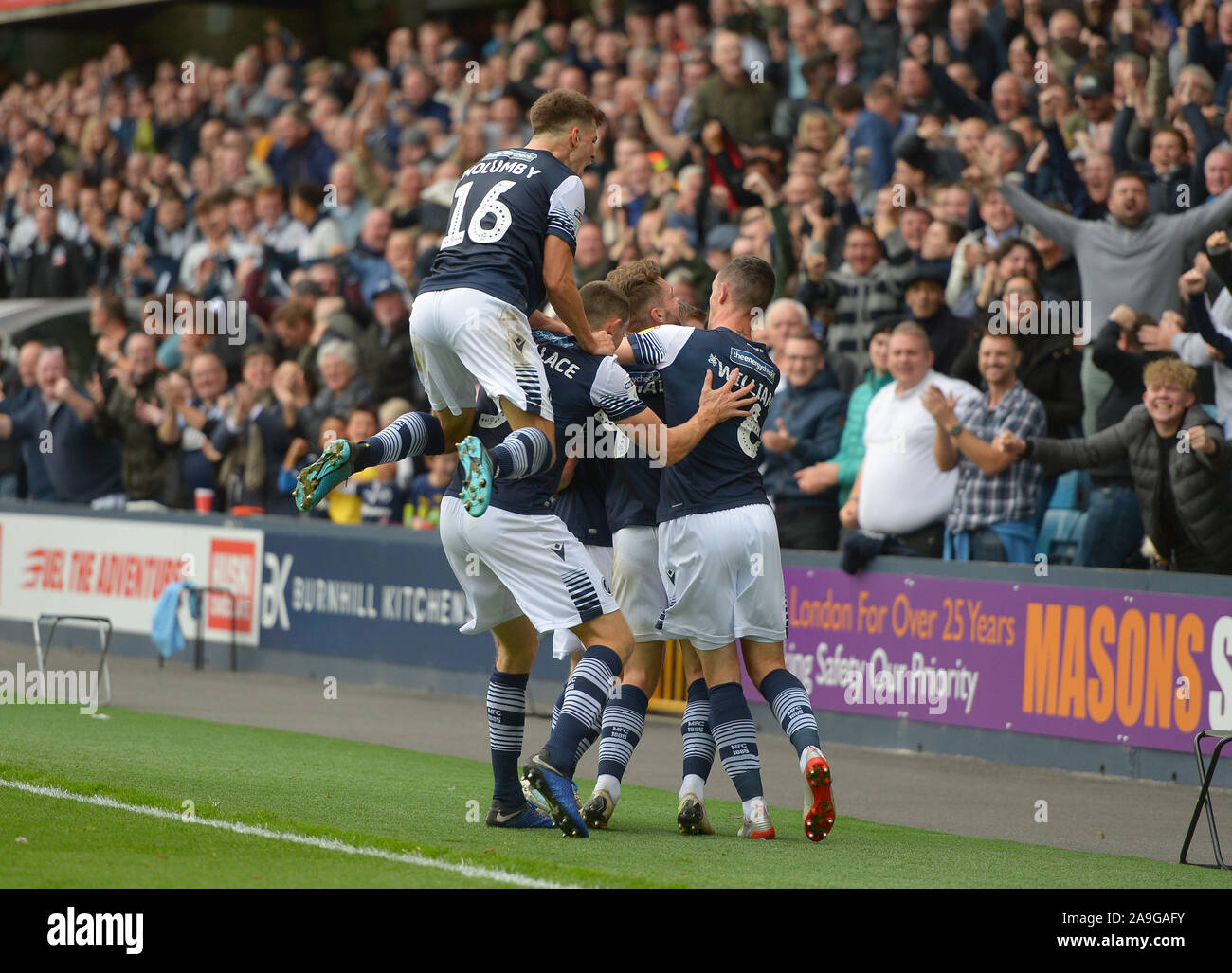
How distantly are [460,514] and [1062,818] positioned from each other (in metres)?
3.78

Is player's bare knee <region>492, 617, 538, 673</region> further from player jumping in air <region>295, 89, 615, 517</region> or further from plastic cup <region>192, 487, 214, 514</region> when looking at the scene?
plastic cup <region>192, 487, 214, 514</region>

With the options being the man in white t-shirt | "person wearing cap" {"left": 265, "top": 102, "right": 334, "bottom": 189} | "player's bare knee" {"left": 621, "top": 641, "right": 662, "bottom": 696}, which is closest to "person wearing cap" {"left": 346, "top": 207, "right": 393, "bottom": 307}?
"person wearing cap" {"left": 265, "top": 102, "right": 334, "bottom": 189}

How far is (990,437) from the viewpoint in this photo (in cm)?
1200

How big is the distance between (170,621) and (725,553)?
928 centimetres

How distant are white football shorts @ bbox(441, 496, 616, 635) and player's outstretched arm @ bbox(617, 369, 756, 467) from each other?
532 millimetres

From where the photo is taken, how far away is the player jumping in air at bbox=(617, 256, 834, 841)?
26.7ft

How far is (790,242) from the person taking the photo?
48.3ft

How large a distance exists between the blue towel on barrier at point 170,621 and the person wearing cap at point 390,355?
2.48 m

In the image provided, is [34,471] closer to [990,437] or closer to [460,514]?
[990,437]

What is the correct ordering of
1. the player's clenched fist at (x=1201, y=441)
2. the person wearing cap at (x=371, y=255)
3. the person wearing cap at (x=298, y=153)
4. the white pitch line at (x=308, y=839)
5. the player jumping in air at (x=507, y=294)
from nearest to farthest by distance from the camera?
1. the white pitch line at (x=308, y=839)
2. the player jumping in air at (x=507, y=294)
3. the player's clenched fist at (x=1201, y=441)
4. the person wearing cap at (x=371, y=255)
5. the person wearing cap at (x=298, y=153)

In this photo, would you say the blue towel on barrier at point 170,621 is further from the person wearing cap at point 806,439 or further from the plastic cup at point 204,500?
the person wearing cap at point 806,439

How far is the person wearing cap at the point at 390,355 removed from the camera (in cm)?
1652

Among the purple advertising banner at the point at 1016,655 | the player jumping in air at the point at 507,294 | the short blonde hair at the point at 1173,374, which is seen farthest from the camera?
the short blonde hair at the point at 1173,374

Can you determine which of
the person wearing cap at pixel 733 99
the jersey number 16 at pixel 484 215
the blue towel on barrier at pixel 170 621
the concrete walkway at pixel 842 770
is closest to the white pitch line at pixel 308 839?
the concrete walkway at pixel 842 770
